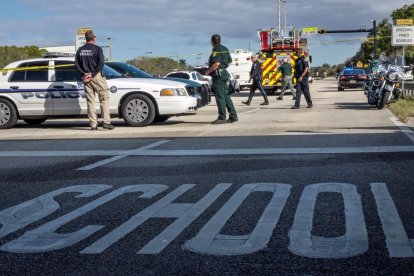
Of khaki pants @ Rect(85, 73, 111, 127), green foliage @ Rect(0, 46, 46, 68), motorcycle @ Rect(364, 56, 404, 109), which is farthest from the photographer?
green foliage @ Rect(0, 46, 46, 68)

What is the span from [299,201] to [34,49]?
74.1 meters

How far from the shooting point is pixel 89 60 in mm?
12578

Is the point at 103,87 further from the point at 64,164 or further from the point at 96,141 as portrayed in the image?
the point at 64,164

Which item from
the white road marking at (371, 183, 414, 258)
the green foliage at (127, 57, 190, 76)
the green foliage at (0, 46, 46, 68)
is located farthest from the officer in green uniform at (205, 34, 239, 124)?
the green foliage at (127, 57, 190, 76)

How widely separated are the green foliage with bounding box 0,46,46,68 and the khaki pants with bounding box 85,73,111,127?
33.2 metres

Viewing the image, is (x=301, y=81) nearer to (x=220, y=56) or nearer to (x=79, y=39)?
(x=220, y=56)

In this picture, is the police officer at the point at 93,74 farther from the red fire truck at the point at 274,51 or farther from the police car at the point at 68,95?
the red fire truck at the point at 274,51

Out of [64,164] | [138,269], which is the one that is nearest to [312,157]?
[64,164]

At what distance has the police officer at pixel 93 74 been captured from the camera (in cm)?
1259

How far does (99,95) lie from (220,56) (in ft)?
9.19

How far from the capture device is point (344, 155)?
8.30 m

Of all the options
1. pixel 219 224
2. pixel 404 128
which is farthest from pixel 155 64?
pixel 219 224

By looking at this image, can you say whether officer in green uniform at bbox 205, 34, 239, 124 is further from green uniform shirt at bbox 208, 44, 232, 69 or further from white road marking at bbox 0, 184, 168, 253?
white road marking at bbox 0, 184, 168, 253

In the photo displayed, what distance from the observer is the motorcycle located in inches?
681
